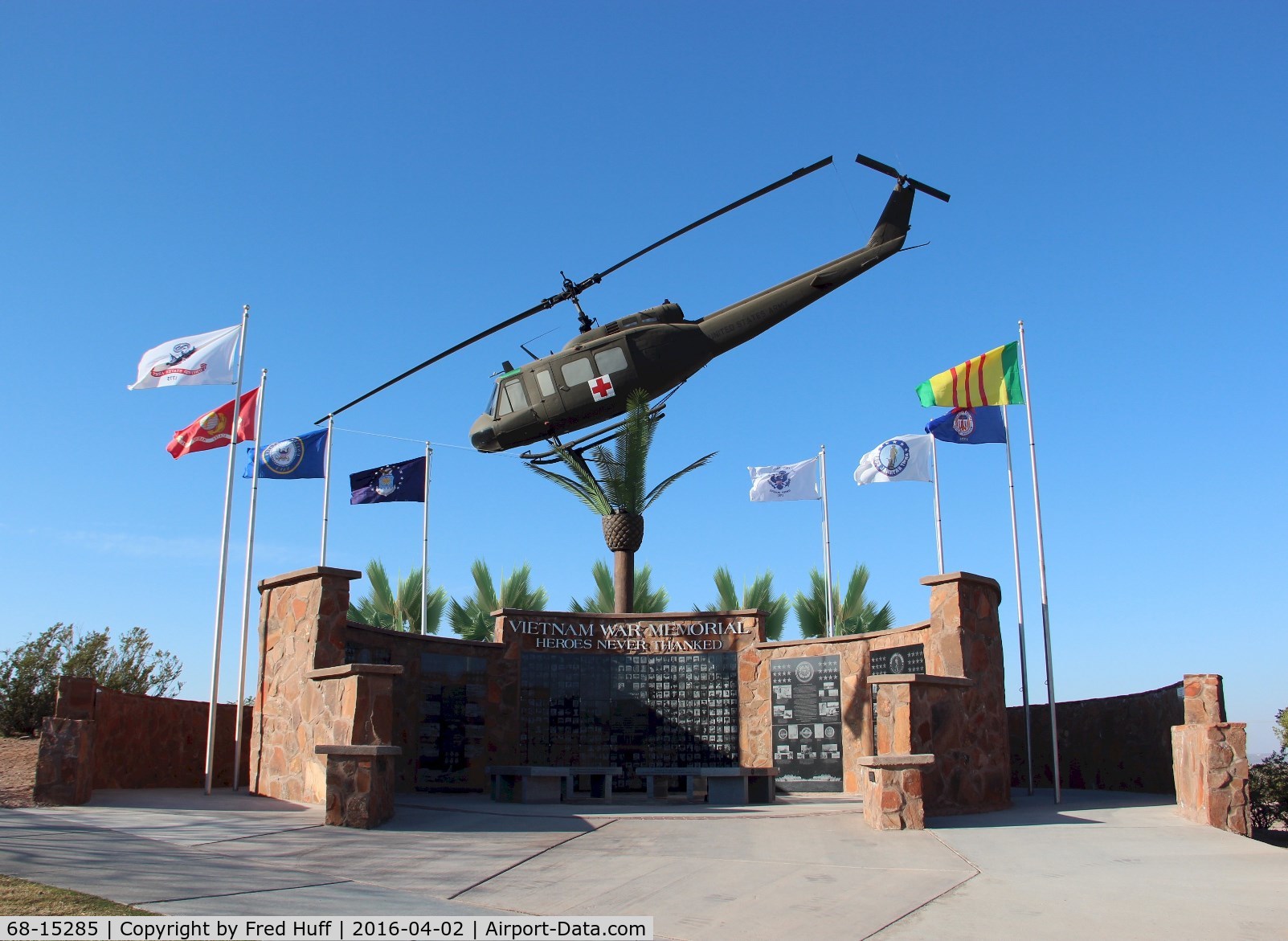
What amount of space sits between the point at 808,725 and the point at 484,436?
29.6 ft

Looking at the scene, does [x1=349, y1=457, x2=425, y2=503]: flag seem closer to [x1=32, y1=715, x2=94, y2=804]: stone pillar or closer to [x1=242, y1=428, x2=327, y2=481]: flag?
[x1=242, y1=428, x2=327, y2=481]: flag

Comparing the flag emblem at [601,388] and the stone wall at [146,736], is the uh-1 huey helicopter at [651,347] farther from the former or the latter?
the stone wall at [146,736]

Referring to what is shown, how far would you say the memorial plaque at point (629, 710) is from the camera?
1694 centimetres

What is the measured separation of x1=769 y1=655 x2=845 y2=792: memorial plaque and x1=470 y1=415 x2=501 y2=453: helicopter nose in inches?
311

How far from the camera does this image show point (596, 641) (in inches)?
693

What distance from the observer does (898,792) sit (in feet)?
36.5

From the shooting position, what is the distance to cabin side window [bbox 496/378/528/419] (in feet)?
67.7

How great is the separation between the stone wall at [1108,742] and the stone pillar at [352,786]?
10995 millimetres

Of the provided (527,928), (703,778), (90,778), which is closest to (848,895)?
(527,928)

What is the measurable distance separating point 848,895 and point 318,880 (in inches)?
157

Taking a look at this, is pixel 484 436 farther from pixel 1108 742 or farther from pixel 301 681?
pixel 1108 742

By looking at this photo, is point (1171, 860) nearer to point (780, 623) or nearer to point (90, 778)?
point (90, 778)

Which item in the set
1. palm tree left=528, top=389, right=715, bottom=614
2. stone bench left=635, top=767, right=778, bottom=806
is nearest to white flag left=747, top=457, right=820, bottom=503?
palm tree left=528, top=389, right=715, bottom=614

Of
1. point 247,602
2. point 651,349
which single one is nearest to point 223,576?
point 247,602
